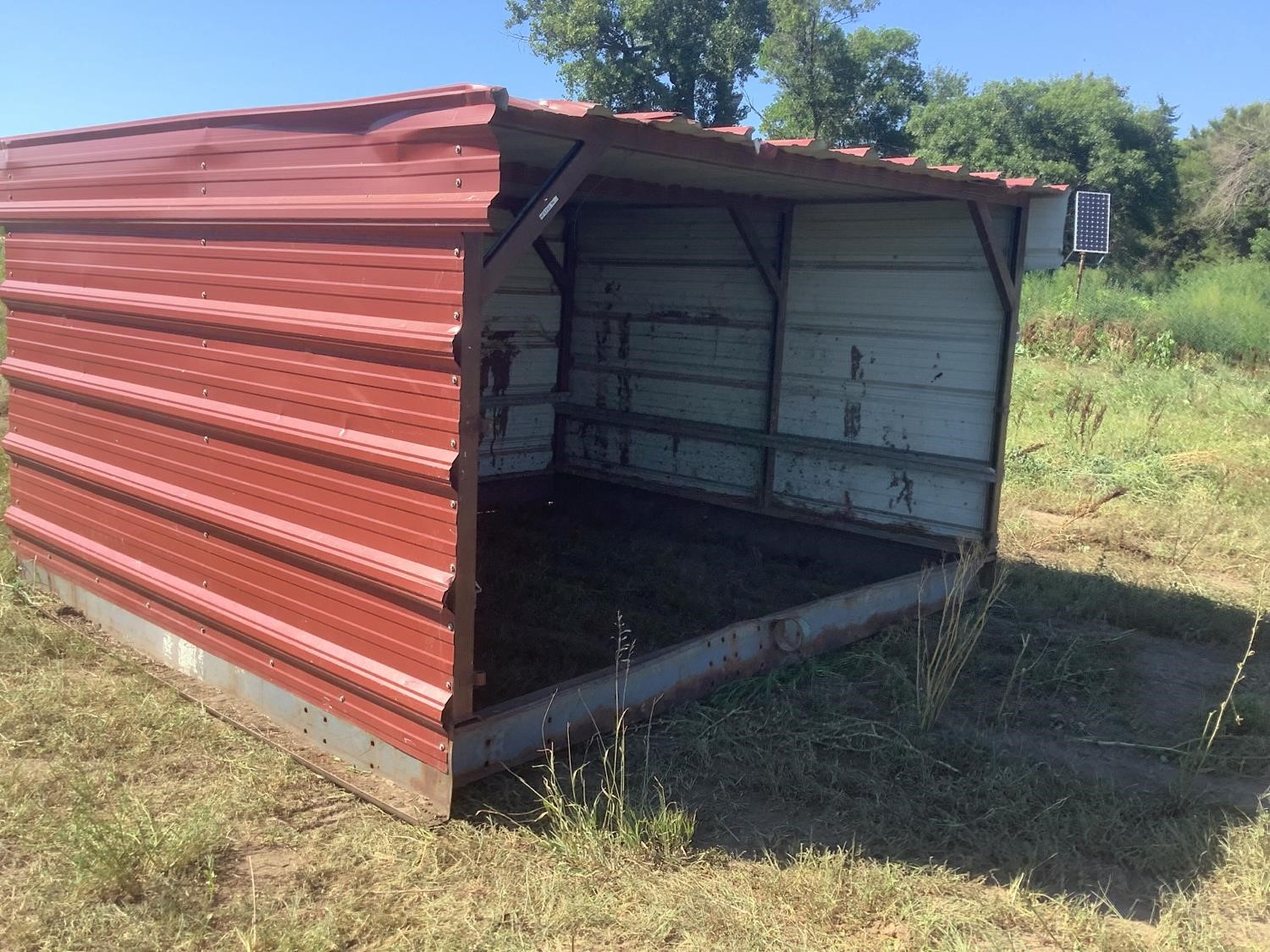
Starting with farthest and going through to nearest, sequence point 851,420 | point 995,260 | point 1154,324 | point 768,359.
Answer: point 1154,324 → point 768,359 → point 851,420 → point 995,260

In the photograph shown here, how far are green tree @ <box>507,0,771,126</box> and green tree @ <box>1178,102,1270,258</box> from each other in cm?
1357

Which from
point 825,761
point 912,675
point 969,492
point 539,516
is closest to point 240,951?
point 825,761

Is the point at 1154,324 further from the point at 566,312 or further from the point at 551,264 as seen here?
the point at 551,264

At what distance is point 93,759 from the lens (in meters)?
4.53

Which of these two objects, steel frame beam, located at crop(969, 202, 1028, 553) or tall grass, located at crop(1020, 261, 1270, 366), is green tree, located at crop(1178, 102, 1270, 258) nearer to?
tall grass, located at crop(1020, 261, 1270, 366)

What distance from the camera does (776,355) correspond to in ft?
26.9

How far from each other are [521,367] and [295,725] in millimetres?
4988

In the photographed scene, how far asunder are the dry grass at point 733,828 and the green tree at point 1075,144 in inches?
1015

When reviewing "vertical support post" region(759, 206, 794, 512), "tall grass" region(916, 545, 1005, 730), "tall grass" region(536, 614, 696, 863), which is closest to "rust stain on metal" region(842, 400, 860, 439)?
"vertical support post" region(759, 206, 794, 512)

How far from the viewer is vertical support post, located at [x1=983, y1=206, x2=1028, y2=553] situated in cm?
699

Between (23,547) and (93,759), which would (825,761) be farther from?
(23,547)

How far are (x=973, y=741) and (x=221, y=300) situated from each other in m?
3.96

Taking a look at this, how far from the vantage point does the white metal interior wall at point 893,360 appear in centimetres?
721

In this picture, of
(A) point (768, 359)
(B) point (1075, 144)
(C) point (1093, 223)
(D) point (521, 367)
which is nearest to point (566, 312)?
(D) point (521, 367)
